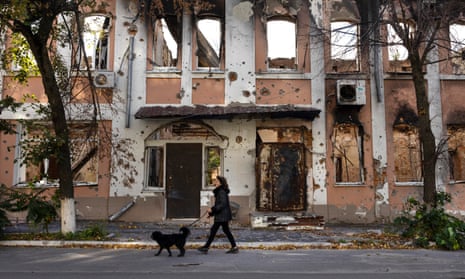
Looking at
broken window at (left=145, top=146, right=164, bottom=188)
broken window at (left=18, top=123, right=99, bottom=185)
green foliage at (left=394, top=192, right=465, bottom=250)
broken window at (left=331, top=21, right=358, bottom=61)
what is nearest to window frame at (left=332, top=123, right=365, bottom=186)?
broken window at (left=331, top=21, right=358, bottom=61)

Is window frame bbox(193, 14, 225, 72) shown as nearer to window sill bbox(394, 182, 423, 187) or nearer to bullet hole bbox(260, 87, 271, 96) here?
bullet hole bbox(260, 87, 271, 96)

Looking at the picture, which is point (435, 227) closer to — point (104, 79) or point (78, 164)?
point (104, 79)

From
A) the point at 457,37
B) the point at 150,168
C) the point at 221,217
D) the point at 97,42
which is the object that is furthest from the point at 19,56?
the point at 457,37

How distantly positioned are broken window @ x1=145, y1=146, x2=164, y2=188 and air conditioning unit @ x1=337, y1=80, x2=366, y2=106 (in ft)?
21.3

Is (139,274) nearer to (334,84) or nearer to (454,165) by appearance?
(334,84)

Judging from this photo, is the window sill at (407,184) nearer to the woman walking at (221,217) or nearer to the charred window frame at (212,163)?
the charred window frame at (212,163)

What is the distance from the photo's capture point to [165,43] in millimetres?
13930

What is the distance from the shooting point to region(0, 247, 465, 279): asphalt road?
21.6 ft

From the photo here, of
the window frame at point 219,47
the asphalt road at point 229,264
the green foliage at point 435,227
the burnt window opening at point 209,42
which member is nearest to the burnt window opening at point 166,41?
the window frame at point 219,47

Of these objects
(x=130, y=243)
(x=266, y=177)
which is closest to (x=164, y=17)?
(x=266, y=177)

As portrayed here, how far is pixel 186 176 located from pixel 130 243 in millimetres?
4485

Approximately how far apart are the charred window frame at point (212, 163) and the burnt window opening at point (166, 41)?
10.9 ft

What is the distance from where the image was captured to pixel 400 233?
10.5 metres

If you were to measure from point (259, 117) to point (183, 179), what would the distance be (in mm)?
3394
